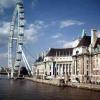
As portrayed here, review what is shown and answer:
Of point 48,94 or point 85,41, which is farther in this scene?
point 85,41

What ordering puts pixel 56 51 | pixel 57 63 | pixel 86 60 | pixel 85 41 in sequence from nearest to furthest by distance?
pixel 86 60 < pixel 85 41 < pixel 57 63 < pixel 56 51

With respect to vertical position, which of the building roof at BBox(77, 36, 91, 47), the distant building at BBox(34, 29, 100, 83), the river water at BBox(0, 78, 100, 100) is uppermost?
the building roof at BBox(77, 36, 91, 47)

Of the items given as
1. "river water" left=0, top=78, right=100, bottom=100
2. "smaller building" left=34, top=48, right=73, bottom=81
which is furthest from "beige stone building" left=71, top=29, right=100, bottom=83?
"smaller building" left=34, top=48, right=73, bottom=81

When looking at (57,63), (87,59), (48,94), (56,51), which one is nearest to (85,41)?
(87,59)

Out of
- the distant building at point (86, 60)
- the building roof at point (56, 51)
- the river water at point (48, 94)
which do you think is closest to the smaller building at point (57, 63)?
the building roof at point (56, 51)

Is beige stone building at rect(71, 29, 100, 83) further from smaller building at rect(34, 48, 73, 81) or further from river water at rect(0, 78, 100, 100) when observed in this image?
smaller building at rect(34, 48, 73, 81)

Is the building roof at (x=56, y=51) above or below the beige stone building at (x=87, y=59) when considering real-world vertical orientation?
above

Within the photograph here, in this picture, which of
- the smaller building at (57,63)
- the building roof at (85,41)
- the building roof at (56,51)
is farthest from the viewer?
the building roof at (56,51)

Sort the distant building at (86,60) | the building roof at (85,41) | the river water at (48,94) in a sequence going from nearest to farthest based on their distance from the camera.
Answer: the river water at (48,94), the distant building at (86,60), the building roof at (85,41)

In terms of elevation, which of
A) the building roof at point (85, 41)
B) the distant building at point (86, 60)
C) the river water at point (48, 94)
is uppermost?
the building roof at point (85, 41)

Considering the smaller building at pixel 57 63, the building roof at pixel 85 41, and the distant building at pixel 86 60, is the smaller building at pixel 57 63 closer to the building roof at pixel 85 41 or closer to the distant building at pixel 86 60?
the distant building at pixel 86 60

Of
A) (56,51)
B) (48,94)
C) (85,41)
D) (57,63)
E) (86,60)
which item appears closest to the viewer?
(48,94)

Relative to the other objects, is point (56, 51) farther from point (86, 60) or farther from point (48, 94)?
point (48, 94)

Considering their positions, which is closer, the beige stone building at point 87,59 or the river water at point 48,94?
the river water at point 48,94
